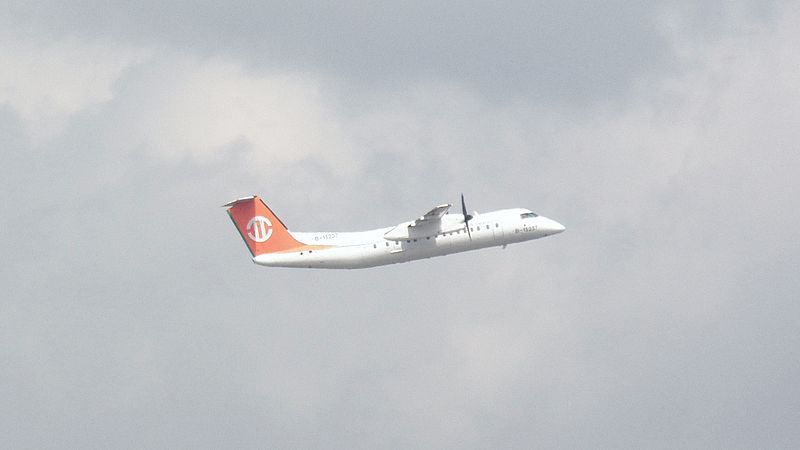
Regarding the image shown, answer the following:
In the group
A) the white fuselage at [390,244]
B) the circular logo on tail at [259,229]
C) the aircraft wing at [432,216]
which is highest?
the circular logo on tail at [259,229]

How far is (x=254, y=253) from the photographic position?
10550cm

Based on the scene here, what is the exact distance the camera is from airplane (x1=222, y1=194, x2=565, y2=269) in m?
103

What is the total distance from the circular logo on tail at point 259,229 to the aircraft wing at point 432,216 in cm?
1160

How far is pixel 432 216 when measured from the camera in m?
102

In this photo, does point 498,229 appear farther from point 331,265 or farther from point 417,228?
point 331,265

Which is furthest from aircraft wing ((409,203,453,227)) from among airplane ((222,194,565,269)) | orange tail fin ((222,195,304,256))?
orange tail fin ((222,195,304,256))

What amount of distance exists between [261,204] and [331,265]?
8221 millimetres

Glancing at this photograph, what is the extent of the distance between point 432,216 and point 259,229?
45.2 feet

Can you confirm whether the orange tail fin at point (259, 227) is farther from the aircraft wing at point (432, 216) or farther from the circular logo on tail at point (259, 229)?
the aircraft wing at point (432, 216)

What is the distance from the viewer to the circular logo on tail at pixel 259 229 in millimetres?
105312

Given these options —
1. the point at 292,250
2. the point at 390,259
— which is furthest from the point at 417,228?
the point at 292,250

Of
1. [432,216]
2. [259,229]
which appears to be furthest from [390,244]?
[259,229]

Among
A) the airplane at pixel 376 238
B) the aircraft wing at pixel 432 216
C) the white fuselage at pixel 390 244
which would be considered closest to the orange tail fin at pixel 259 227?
the airplane at pixel 376 238

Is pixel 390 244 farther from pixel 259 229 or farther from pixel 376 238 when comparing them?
pixel 259 229
